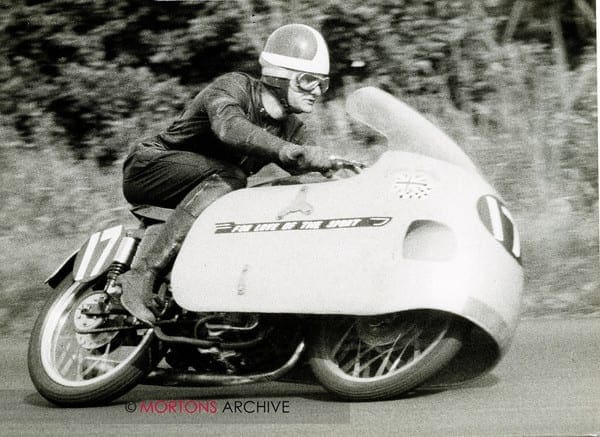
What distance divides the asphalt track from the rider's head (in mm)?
1202

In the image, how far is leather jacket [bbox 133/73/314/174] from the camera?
4.01m

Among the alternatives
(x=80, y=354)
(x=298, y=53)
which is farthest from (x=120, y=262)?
(x=298, y=53)

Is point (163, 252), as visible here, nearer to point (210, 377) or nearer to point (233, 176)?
point (233, 176)

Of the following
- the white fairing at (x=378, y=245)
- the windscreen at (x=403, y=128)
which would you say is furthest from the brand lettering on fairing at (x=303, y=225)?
the windscreen at (x=403, y=128)

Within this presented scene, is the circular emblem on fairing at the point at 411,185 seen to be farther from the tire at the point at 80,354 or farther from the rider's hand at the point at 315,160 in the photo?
the tire at the point at 80,354

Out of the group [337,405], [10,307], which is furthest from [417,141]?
[10,307]

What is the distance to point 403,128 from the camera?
3961 millimetres

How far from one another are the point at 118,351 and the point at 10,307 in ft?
4.39

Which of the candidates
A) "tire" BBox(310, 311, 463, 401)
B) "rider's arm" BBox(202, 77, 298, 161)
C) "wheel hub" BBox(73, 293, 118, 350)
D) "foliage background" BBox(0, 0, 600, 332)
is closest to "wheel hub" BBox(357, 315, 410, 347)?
"tire" BBox(310, 311, 463, 401)

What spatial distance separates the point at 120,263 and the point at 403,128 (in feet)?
4.30

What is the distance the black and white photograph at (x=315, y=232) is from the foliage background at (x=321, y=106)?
0.7 inches

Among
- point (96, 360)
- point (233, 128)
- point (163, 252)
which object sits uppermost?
point (233, 128)

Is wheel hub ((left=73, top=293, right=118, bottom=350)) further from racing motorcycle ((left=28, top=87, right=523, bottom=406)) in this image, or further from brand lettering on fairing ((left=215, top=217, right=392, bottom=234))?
brand lettering on fairing ((left=215, top=217, right=392, bottom=234))

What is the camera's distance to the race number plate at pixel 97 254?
434 centimetres
